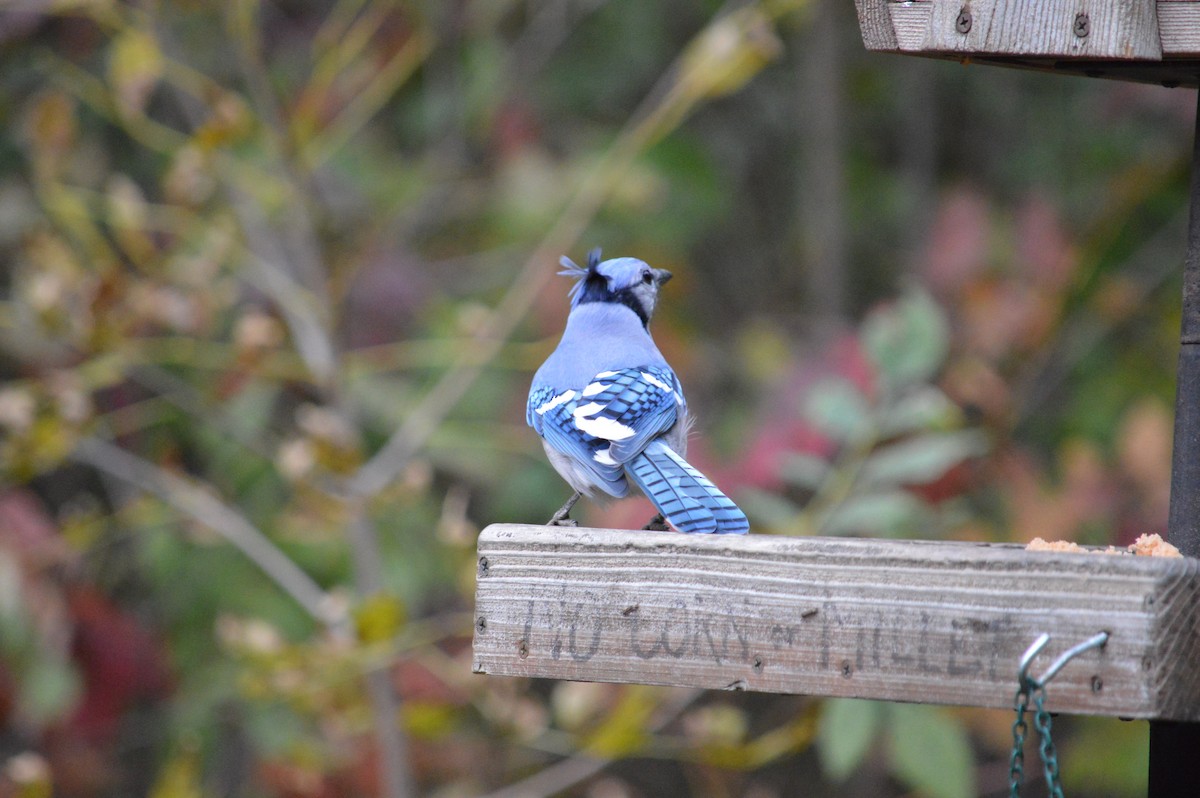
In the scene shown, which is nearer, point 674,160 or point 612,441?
point 612,441

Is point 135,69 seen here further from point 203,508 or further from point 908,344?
point 908,344

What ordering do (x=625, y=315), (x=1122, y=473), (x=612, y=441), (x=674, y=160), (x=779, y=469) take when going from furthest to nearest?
(x=674, y=160)
(x=1122, y=473)
(x=779, y=469)
(x=625, y=315)
(x=612, y=441)

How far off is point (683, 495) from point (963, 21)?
737 millimetres

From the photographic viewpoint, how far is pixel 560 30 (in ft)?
13.8

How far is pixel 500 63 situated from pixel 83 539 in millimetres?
1748

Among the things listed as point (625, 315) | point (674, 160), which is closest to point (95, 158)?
point (674, 160)

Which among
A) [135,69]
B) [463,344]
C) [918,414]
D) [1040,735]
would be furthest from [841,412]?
[135,69]

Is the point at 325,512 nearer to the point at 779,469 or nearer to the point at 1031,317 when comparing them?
the point at 779,469

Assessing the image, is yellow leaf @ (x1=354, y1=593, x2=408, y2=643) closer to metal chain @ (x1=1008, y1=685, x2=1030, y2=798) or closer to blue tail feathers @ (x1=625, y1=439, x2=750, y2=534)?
blue tail feathers @ (x1=625, y1=439, x2=750, y2=534)

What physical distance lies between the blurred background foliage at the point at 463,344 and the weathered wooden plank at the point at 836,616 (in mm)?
874

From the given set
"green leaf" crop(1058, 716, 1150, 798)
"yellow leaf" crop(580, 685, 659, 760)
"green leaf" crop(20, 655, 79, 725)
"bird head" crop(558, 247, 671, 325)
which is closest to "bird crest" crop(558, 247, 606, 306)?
"bird head" crop(558, 247, 671, 325)

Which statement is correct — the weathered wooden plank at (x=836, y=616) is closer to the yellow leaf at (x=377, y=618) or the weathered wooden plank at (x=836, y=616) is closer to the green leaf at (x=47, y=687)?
the yellow leaf at (x=377, y=618)

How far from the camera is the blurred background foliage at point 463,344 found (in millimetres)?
3082

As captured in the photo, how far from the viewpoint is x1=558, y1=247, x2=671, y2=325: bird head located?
275 centimetres
